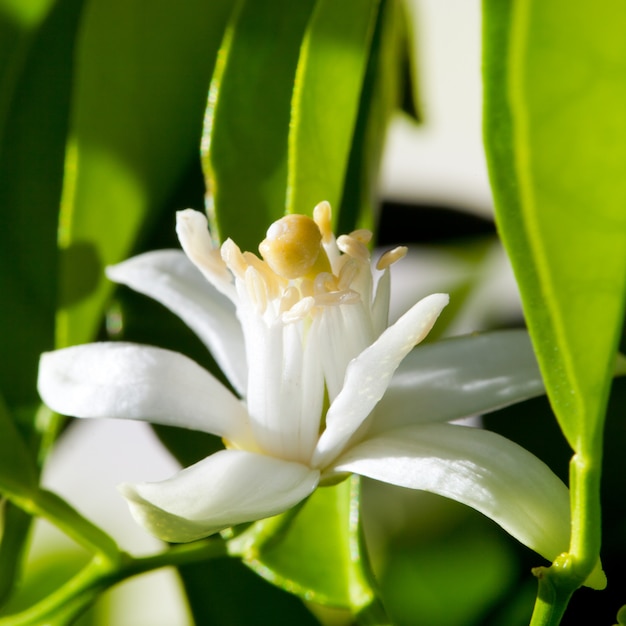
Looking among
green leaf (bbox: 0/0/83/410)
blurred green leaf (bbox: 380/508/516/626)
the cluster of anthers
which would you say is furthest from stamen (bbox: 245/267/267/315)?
blurred green leaf (bbox: 380/508/516/626)

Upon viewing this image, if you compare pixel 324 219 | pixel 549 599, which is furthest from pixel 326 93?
pixel 549 599

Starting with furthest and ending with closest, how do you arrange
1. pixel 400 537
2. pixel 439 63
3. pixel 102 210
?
pixel 439 63 → pixel 400 537 → pixel 102 210

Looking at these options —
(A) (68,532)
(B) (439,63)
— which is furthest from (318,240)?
(B) (439,63)

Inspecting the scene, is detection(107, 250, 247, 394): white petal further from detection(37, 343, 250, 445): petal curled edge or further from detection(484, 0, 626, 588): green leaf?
detection(484, 0, 626, 588): green leaf

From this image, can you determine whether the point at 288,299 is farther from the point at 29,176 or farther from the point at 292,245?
the point at 29,176

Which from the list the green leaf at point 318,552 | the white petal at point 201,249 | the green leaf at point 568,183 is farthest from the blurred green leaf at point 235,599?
the green leaf at point 568,183

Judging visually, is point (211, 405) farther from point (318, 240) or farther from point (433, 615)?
point (433, 615)

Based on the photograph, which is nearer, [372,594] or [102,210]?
[372,594]
